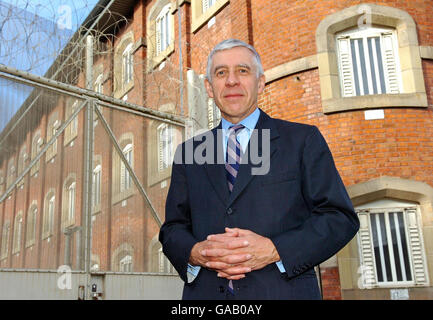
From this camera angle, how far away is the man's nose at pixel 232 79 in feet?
6.89

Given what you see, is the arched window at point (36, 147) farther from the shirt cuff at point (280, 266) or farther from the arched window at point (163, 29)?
the arched window at point (163, 29)

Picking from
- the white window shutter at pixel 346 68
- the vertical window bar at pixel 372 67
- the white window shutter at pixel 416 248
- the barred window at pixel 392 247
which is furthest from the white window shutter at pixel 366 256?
the vertical window bar at pixel 372 67

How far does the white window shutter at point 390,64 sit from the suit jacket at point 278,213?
7.30 m

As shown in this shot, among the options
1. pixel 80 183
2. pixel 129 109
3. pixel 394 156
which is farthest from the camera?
pixel 394 156

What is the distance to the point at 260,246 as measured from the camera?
175 centimetres

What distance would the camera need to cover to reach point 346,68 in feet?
29.1

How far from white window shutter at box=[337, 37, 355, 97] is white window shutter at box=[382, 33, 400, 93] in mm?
647

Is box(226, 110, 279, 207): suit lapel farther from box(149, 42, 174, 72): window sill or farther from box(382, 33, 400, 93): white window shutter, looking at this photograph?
box(149, 42, 174, 72): window sill

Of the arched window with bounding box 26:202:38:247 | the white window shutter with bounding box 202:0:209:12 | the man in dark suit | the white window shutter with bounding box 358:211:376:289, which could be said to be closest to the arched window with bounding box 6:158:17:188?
the arched window with bounding box 26:202:38:247

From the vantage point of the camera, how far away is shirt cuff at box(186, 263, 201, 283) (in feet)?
6.45
